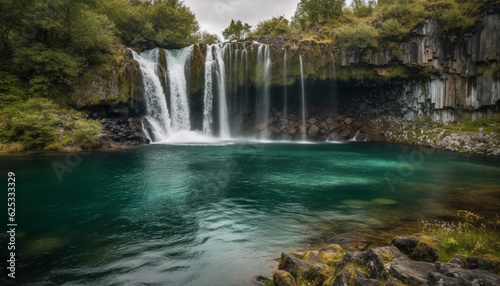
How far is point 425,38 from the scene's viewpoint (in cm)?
3033

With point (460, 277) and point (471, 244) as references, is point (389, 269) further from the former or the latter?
point (471, 244)

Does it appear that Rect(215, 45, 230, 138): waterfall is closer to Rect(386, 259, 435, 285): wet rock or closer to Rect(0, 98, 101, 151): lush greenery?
Rect(0, 98, 101, 151): lush greenery

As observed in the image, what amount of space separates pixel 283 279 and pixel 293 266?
Result: 48 cm

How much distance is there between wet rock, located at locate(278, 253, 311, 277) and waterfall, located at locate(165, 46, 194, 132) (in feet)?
90.3

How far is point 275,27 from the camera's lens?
41688mm

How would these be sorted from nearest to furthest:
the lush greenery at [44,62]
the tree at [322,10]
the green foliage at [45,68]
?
the lush greenery at [44,62] → the green foliage at [45,68] → the tree at [322,10]

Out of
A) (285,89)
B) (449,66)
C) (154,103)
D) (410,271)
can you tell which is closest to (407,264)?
(410,271)

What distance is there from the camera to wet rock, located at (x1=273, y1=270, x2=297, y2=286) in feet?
17.8

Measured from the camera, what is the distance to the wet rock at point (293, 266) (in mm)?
5805

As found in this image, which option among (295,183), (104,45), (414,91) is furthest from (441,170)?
(104,45)

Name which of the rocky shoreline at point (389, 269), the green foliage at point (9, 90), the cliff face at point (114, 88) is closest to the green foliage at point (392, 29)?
the cliff face at point (114, 88)

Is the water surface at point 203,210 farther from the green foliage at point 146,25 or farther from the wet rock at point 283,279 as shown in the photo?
the green foliage at point 146,25

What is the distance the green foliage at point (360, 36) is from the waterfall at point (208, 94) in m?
13.8

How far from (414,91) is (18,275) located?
120 ft
